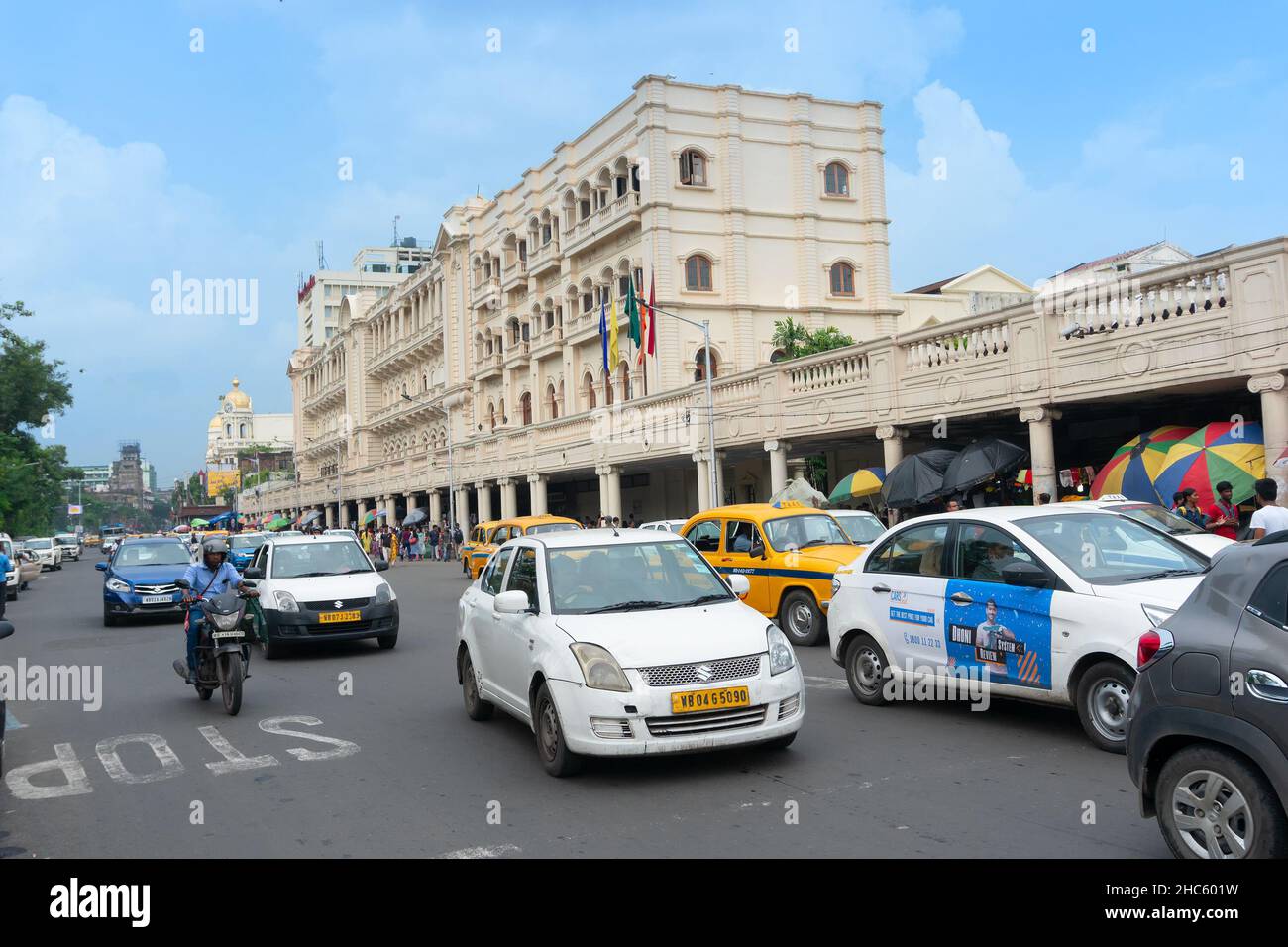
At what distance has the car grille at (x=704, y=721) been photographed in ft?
21.5

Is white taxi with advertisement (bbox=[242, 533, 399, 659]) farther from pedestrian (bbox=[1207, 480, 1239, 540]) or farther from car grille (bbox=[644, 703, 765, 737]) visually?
pedestrian (bbox=[1207, 480, 1239, 540])

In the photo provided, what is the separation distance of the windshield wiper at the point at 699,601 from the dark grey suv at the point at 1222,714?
11.1ft

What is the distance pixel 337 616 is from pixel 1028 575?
375 inches

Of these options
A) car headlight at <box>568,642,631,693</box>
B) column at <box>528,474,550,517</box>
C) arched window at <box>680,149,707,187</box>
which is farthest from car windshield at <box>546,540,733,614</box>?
arched window at <box>680,149,707,187</box>

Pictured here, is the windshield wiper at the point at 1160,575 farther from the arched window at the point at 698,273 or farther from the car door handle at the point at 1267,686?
the arched window at the point at 698,273

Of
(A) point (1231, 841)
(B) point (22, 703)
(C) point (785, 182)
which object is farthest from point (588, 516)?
(A) point (1231, 841)

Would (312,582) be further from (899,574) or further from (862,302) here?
(862,302)

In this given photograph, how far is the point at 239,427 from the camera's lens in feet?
621

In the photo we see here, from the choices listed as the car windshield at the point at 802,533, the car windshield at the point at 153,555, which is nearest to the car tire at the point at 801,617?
the car windshield at the point at 802,533

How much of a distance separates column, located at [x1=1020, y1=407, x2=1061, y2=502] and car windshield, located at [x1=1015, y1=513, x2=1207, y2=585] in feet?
38.1

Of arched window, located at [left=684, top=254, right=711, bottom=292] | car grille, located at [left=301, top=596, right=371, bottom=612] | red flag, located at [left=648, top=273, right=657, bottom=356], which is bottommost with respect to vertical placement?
car grille, located at [left=301, top=596, right=371, bottom=612]

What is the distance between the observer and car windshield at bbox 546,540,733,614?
24.7ft

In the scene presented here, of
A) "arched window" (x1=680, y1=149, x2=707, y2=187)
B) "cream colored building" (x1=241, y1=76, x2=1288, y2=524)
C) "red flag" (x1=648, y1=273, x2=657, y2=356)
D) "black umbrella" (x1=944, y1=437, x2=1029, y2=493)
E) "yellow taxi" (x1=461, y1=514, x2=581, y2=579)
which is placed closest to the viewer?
"cream colored building" (x1=241, y1=76, x2=1288, y2=524)

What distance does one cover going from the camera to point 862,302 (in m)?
46.8
